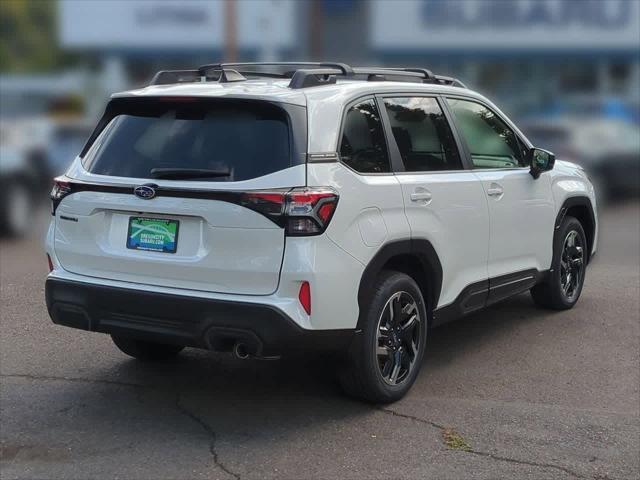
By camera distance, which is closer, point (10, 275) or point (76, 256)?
point (76, 256)

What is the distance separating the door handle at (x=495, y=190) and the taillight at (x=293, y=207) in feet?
6.10

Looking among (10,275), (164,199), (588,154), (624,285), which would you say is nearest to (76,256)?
(164,199)

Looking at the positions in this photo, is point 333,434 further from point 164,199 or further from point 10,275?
point 10,275

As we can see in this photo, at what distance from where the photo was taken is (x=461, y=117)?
619cm

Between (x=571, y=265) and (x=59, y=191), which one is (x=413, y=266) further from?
(x=571, y=265)

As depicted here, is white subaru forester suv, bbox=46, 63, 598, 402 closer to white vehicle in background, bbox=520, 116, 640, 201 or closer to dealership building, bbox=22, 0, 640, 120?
white vehicle in background, bbox=520, 116, 640, 201

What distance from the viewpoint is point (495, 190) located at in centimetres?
621

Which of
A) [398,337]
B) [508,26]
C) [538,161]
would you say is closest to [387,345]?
[398,337]

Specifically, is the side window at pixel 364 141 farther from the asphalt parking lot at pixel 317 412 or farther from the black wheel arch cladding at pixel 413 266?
the asphalt parking lot at pixel 317 412

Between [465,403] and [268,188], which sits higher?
[268,188]

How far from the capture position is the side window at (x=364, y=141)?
5.04 metres

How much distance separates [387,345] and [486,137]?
1980 millimetres

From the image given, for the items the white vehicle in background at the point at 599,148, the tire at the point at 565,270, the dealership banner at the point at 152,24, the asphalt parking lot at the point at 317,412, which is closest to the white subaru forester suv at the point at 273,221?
the asphalt parking lot at the point at 317,412

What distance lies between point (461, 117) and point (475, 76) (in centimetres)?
2749
